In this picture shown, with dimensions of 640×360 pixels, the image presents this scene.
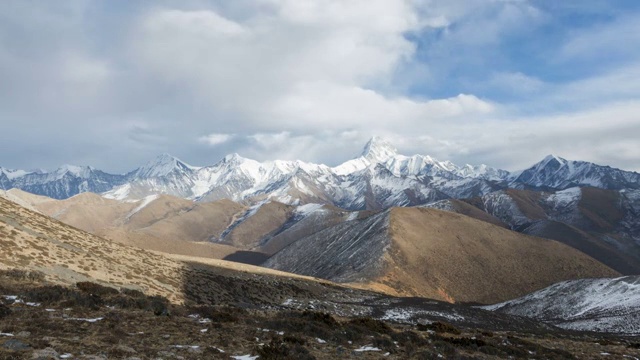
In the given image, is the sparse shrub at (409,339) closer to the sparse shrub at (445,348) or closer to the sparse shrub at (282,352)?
the sparse shrub at (445,348)

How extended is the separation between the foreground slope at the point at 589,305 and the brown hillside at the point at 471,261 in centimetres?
2673

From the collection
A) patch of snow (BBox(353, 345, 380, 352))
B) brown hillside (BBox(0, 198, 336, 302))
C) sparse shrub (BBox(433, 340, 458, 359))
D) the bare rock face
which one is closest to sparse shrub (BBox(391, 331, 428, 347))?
sparse shrub (BBox(433, 340, 458, 359))

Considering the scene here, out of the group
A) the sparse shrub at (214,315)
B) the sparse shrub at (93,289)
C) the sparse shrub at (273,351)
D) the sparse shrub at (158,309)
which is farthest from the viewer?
the sparse shrub at (93,289)

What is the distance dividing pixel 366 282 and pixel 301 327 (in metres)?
104

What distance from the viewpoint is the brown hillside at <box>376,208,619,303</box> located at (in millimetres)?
136625

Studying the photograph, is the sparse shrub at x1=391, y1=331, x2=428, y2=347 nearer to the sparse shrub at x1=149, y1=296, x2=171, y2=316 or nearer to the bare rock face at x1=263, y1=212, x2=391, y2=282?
the sparse shrub at x1=149, y1=296, x2=171, y2=316

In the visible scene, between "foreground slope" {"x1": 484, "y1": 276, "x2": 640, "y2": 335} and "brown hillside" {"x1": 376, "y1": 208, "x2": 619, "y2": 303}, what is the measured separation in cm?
2673

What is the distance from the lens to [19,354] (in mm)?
12062

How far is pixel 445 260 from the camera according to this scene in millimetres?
151500

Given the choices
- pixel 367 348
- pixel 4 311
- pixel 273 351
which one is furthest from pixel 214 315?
pixel 4 311

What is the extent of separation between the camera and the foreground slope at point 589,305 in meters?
69.8

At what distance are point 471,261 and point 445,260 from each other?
973 cm

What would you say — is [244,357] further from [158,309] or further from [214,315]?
[158,309]

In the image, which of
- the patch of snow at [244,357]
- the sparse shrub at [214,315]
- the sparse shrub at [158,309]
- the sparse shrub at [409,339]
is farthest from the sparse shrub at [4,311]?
the sparse shrub at [409,339]
